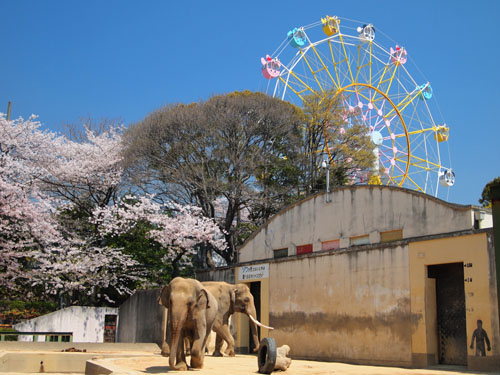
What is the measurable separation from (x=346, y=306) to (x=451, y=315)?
11.8 ft

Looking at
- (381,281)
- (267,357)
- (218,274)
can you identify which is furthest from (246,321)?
(267,357)

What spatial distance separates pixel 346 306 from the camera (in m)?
19.3

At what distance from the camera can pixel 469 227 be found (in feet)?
56.5

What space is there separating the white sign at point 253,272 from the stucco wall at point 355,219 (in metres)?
1.10

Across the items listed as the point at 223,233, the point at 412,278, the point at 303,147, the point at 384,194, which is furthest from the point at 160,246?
the point at 412,278

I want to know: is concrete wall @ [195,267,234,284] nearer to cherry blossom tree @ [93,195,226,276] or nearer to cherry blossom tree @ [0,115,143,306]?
cherry blossom tree @ [93,195,226,276]

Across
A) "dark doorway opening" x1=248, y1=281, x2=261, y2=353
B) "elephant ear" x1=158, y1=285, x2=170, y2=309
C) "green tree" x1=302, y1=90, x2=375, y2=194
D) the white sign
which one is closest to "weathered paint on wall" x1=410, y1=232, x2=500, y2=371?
the white sign

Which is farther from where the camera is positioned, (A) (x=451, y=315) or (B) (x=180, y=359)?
(A) (x=451, y=315)

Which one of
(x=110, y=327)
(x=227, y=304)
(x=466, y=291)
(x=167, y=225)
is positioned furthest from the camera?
(x=167, y=225)

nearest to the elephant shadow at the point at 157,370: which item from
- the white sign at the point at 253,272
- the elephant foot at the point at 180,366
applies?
the elephant foot at the point at 180,366

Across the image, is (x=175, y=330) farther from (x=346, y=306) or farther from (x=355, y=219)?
(x=355, y=219)

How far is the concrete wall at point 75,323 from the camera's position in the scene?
27.2 m

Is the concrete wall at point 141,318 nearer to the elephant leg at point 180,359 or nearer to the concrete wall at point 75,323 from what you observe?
the concrete wall at point 75,323

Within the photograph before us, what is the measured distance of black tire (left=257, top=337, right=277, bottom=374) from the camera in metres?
12.0
